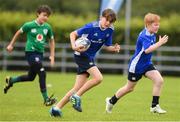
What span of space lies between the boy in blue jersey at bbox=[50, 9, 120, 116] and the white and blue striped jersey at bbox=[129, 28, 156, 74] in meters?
0.66

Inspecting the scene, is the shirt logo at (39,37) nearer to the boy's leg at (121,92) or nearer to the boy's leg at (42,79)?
the boy's leg at (42,79)

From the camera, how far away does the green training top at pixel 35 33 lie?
15.2 metres

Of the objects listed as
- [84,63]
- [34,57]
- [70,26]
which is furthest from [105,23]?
[70,26]

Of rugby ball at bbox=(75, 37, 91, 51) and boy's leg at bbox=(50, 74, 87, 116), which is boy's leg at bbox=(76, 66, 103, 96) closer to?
boy's leg at bbox=(50, 74, 87, 116)

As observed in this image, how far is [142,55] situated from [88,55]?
1.15m

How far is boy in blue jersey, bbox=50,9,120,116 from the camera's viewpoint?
11.9 meters

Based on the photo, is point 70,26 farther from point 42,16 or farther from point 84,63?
point 84,63

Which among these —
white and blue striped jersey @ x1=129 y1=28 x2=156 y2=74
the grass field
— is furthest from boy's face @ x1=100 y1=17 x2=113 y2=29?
the grass field

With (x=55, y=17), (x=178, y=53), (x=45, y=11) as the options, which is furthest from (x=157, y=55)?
(x=45, y=11)

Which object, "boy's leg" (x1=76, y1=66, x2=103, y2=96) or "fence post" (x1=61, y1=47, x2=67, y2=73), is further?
"fence post" (x1=61, y1=47, x2=67, y2=73)

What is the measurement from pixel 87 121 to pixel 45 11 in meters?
4.08

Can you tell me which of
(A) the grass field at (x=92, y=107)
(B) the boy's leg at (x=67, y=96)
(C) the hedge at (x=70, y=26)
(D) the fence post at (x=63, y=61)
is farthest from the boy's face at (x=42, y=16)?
(C) the hedge at (x=70, y=26)

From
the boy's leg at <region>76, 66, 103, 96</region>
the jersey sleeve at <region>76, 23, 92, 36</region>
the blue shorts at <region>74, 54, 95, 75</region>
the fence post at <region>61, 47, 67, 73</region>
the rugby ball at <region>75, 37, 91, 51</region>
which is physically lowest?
the fence post at <region>61, 47, 67, 73</region>

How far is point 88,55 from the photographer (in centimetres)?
1218
